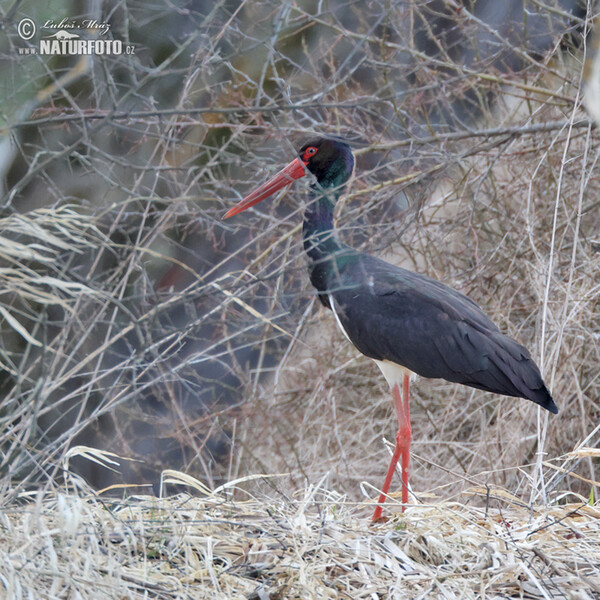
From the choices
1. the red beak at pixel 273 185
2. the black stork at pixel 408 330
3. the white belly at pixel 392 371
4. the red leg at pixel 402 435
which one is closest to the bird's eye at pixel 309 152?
the red beak at pixel 273 185

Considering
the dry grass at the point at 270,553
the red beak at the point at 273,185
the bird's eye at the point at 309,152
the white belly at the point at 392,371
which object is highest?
the bird's eye at the point at 309,152

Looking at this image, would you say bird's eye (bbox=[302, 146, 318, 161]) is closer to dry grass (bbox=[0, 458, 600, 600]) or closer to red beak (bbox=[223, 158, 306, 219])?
red beak (bbox=[223, 158, 306, 219])

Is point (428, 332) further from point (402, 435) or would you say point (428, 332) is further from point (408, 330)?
point (402, 435)

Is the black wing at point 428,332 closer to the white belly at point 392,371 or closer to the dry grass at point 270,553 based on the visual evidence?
the white belly at point 392,371

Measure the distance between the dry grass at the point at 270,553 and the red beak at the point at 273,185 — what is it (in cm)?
168

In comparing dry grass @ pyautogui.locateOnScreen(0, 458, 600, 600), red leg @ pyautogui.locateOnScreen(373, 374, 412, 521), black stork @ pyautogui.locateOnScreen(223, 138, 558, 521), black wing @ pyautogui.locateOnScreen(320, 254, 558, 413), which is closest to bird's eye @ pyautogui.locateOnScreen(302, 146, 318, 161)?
black stork @ pyautogui.locateOnScreen(223, 138, 558, 521)

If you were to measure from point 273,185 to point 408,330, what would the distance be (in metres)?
0.94

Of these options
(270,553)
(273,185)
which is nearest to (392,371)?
(273,185)

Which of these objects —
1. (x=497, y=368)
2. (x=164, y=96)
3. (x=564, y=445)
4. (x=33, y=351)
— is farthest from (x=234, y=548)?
(x=164, y=96)

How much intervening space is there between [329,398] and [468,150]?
1485mm

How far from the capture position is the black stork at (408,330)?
3480 millimetres

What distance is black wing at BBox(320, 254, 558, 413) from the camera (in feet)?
11.4

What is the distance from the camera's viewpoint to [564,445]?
4180mm

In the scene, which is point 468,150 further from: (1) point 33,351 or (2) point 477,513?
(1) point 33,351
